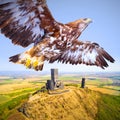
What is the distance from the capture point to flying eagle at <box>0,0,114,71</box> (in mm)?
4445

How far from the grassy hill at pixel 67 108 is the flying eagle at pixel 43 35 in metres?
14.7

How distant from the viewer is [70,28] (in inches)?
192

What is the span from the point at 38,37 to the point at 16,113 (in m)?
15.1

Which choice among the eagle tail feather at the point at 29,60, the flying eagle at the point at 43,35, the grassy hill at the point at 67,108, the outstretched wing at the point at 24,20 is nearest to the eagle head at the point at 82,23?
the flying eagle at the point at 43,35

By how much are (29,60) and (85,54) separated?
116 centimetres

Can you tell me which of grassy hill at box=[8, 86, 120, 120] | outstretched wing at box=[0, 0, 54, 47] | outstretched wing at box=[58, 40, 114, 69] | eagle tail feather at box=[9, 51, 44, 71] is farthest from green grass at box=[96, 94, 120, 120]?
eagle tail feather at box=[9, 51, 44, 71]

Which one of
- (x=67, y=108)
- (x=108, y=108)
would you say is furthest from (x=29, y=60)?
(x=108, y=108)

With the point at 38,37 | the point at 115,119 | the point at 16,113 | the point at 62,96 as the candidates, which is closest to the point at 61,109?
the point at 62,96

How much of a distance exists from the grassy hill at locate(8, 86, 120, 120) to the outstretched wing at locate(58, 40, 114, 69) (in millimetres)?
14676

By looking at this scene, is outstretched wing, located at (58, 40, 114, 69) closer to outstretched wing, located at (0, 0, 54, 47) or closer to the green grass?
outstretched wing, located at (0, 0, 54, 47)

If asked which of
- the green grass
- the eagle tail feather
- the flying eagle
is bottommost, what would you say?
the green grass

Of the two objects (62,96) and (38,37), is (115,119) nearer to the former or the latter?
(62,96)

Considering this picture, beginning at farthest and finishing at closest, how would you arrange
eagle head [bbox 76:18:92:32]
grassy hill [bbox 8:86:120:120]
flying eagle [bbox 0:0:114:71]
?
grassy hill [bbox 8:86:120:120] < eagle head [bbox 76:18:92:32] < flying eagle [bbox 0:0:114:71]

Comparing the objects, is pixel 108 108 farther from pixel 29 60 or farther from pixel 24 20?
pixel 29 60
